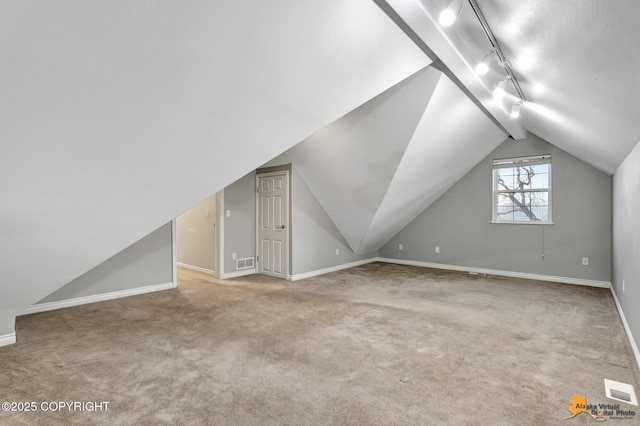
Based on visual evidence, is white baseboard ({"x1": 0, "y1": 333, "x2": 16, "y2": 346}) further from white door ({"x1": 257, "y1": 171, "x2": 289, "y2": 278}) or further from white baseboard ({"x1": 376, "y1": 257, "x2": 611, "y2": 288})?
white baseboard ({"x1": 376, "y1": 257, "x2": 611, "y2": 288})

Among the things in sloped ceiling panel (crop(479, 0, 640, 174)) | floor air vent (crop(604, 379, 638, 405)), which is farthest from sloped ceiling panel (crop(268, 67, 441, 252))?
floor air vent (crop(604, 379, 638, 405))

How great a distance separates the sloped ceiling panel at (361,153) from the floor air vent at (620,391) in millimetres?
2587

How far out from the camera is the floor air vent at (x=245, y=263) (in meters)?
5.48

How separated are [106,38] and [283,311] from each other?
2939 millimetres

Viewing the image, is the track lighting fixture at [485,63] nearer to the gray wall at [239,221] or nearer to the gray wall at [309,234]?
the gray wall at [309,234]

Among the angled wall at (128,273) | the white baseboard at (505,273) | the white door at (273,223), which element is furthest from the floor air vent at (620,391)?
the angled wall at (128,273)

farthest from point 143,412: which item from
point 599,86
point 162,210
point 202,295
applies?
point 599,86

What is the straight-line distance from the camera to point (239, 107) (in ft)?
7.05

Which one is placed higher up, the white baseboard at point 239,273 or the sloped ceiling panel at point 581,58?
the sloped ceiling panel at point 581,58

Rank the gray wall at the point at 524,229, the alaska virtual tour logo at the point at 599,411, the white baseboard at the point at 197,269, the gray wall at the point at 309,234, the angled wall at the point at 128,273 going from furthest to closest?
1. the white baseboard at the point at 197,269
2. the gray wall at the point at 309,234
3. the gray wall at the point at 524,229
4. the angled wall at the point at 128,273
5. the alaska virtual tour logo at the point at 599,411

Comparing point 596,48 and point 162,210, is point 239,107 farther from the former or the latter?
point 596,48

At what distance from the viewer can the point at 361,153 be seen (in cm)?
415

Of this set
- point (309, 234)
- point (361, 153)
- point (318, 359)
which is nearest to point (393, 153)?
point (361, 153)

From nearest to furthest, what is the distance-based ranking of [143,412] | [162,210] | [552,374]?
[143,412] → [552,374] → [162,210]
